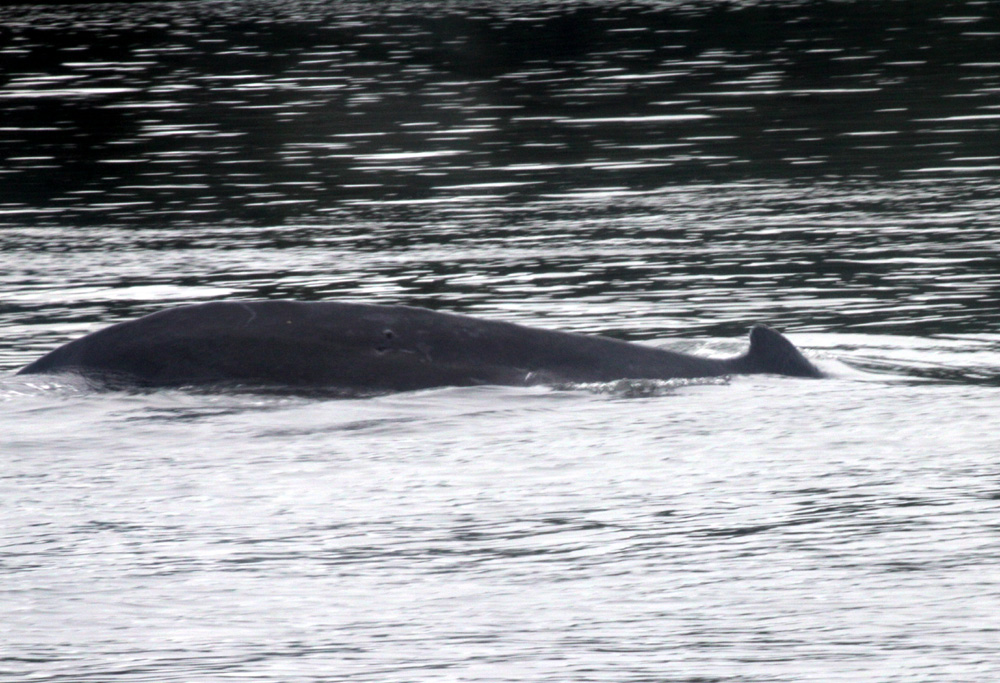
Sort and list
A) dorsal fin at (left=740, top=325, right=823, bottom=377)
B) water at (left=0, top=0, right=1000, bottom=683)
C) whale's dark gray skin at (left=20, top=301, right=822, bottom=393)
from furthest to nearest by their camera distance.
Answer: dorsal fin at (left=740, top=325, right=823, bottom=377) → whale's dark gray skin at (left=20, top=301, right=822, bottom=393) → water at (left=0, top=0, right=1000, bottom=683)

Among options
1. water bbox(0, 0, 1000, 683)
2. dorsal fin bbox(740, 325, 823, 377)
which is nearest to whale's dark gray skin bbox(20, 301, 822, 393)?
water bbox(0, 0, 1000, 683)

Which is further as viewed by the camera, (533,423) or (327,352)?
(327,352)

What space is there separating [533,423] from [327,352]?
1021mm

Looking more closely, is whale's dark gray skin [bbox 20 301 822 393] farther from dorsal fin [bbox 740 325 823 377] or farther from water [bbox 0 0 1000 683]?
dorsal fin [bbox 740 325 823 377]

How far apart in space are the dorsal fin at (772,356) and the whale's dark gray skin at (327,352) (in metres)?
0.40

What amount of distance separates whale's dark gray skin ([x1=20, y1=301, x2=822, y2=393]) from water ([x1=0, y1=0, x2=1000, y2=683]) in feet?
0.50

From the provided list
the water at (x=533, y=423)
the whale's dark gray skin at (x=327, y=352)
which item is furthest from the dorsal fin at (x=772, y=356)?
the whale's dark gray skin at (x=327, y=352)

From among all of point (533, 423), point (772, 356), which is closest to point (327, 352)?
point (533, 423)

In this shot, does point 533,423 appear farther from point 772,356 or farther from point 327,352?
point 772,356

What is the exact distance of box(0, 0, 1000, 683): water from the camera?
17.0ft

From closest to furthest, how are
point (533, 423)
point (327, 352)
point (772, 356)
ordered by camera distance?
point (533, 423) → point (327, 352) → point (772, 356)

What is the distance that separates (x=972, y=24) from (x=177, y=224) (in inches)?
→ 1103

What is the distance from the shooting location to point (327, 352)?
8.23 meters

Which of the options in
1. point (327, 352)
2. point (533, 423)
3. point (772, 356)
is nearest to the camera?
point (533, 423)
